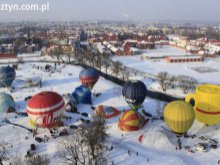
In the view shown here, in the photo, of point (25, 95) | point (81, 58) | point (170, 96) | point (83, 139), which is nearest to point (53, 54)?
point (81, 58)

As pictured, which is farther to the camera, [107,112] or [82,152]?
[107,112]

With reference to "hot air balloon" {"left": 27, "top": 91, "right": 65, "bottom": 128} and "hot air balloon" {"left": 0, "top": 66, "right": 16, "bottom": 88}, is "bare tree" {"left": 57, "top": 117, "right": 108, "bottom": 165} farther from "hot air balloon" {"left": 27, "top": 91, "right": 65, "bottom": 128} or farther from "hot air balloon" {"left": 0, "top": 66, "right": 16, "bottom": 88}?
"hot air balloon" {"left": 0, "top": 66, "right": 16, "bottom": 88}

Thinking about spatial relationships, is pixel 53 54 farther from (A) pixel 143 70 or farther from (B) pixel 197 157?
(B) pixel 197 157

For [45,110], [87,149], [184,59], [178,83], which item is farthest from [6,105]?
[184,59]

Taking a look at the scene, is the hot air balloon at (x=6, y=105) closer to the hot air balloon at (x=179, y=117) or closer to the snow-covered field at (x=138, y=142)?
the snow-covered field at (x=138, y=142)

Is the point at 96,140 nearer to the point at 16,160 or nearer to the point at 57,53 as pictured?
the point at 16,160

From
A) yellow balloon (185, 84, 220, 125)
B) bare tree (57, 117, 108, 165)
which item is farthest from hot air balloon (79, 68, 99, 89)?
yellow balloon (185, 84, 220, 125)
